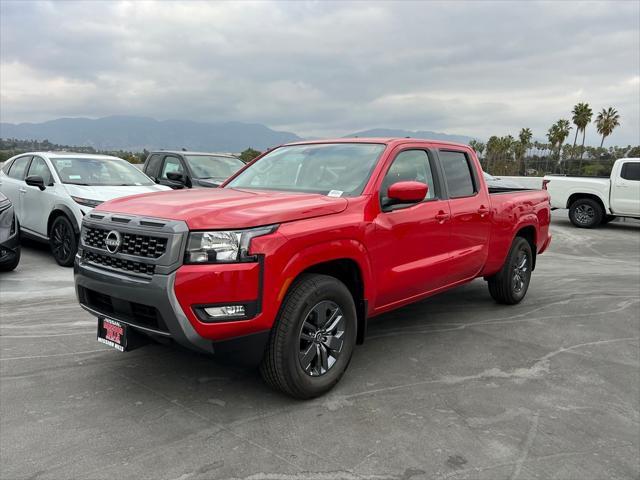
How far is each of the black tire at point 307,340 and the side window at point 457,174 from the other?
1878mm

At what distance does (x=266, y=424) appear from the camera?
3.15m

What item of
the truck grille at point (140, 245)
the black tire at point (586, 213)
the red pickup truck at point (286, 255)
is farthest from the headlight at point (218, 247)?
the black tire at point (586, 213)

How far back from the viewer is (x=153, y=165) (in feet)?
39.4

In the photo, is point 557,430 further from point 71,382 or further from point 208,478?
point 71,382

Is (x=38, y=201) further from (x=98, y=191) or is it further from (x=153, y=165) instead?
(x=153, y=165)

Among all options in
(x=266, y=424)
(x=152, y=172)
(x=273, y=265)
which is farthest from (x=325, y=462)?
(x=152, y=172)

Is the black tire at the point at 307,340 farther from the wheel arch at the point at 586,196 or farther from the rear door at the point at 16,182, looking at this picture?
the wheel arch at the point at 586,196

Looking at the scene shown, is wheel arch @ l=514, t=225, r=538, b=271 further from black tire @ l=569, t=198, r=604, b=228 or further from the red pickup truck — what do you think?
black tire @ l=569, t=198, r=604, b=228

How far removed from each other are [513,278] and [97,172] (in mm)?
6526

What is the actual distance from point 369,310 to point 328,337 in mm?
483

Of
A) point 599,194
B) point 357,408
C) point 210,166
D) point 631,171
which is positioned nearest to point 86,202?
point 210,166

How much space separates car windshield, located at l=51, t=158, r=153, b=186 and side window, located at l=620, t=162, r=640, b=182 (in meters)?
12.1

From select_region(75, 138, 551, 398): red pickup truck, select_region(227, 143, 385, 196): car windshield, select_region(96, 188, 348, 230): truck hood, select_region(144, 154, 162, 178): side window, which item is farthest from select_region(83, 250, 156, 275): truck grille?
select_region(144, 154, 162, 178): side window

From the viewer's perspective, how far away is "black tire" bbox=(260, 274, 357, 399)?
3193 mm
